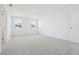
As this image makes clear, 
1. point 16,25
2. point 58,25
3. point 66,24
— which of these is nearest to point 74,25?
point 66,24

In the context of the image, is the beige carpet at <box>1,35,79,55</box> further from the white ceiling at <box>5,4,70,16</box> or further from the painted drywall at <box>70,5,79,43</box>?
the white ceiling at <box>5,4,70,16</box>

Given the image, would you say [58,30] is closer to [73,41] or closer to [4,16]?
[73,41]

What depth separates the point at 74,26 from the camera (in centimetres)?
572

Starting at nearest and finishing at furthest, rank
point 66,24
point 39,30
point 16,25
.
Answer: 1. point 66,24
2. point 16,25
3. point 39,30

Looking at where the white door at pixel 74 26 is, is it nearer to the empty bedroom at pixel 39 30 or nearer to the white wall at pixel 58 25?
the empty bedroom at pixel 39 30

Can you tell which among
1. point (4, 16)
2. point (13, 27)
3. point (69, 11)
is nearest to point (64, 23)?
point (69, 11)

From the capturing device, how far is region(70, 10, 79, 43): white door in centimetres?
551

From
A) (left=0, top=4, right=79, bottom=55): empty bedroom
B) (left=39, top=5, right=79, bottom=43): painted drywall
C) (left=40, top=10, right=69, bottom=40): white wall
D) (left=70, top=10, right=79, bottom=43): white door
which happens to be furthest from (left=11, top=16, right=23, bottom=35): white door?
(left=70, top=10, right=79, bottom=43): white door

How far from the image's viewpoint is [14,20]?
395 inches

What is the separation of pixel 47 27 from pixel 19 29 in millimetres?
3344

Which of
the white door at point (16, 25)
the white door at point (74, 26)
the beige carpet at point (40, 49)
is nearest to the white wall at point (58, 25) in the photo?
the white door at point (74, 26)

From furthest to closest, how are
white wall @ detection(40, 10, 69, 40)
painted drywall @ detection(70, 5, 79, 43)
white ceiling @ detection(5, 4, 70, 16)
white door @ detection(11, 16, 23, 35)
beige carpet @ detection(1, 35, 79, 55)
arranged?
white door @ detection(11, 16, 23, 35), white wall @ detection(40, 10, 69, 40), painted drywall @ detection(70, 5, 79, 43), white ceiling @ detection(5, 4, 70, 16), beige carpet @ detection(1, 35, 79, 55)

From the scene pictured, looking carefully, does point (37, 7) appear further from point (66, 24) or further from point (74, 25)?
point (74, 25)

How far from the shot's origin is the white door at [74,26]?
551 cm
